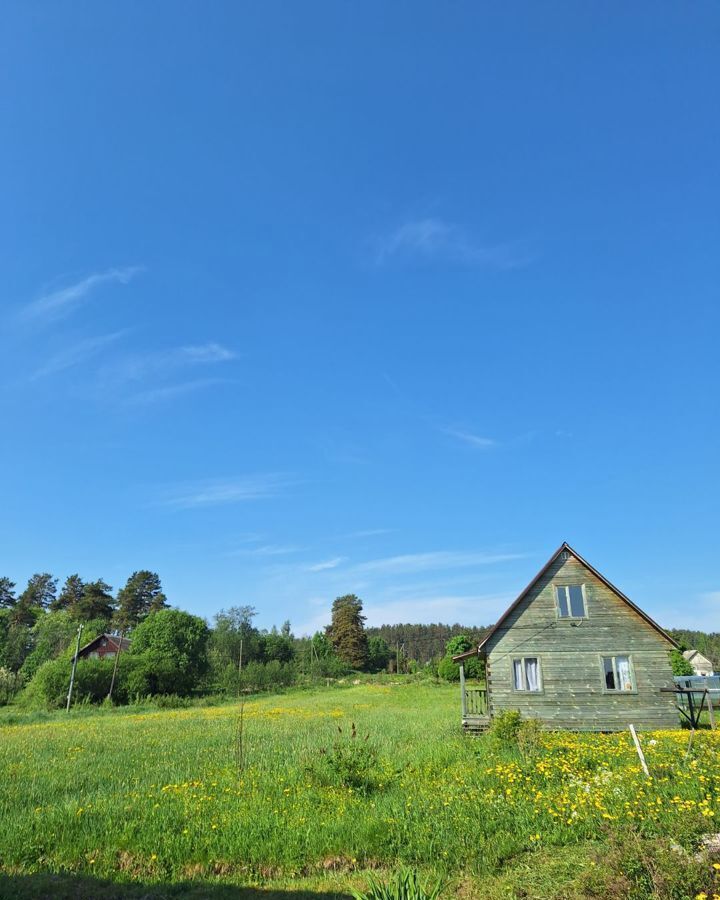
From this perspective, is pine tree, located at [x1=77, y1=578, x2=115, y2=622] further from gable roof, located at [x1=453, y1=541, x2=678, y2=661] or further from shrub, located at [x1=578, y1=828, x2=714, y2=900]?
shrub, located at [x1=578, y1=828, x2=714, y2=900]

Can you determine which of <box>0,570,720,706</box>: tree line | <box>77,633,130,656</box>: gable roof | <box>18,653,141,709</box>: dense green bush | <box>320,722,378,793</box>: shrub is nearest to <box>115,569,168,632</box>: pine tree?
<box>0,570,720,706</box>: tree line

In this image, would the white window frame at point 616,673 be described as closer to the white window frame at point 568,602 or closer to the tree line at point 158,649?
the white window frame at point 568,602

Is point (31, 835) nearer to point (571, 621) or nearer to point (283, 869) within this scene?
point (283, 869)

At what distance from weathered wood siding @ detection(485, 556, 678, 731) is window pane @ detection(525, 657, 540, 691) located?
27 cm

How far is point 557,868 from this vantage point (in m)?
8.36

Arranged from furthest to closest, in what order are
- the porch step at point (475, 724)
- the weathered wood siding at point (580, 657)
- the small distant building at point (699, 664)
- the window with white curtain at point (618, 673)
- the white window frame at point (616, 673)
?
the small distant building at point (699, 664)
the window with white curtain at point (618, 673)
the white window frame at point (616, 673)
the weathered wood siding at point (580, 657)
the porch step at point (475, 724)

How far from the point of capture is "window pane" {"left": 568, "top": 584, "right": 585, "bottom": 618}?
2605 cm

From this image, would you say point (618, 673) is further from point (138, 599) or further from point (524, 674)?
point (138, 599)

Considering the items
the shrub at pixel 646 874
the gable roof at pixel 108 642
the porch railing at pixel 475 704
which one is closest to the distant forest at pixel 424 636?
the gable roof at pixel 108 642

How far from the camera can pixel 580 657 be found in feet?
84.2

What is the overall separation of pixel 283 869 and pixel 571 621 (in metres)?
20.1

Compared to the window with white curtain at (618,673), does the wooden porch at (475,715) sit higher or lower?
lower

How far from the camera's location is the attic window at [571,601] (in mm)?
26062

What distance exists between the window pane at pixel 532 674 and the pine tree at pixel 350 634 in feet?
262
